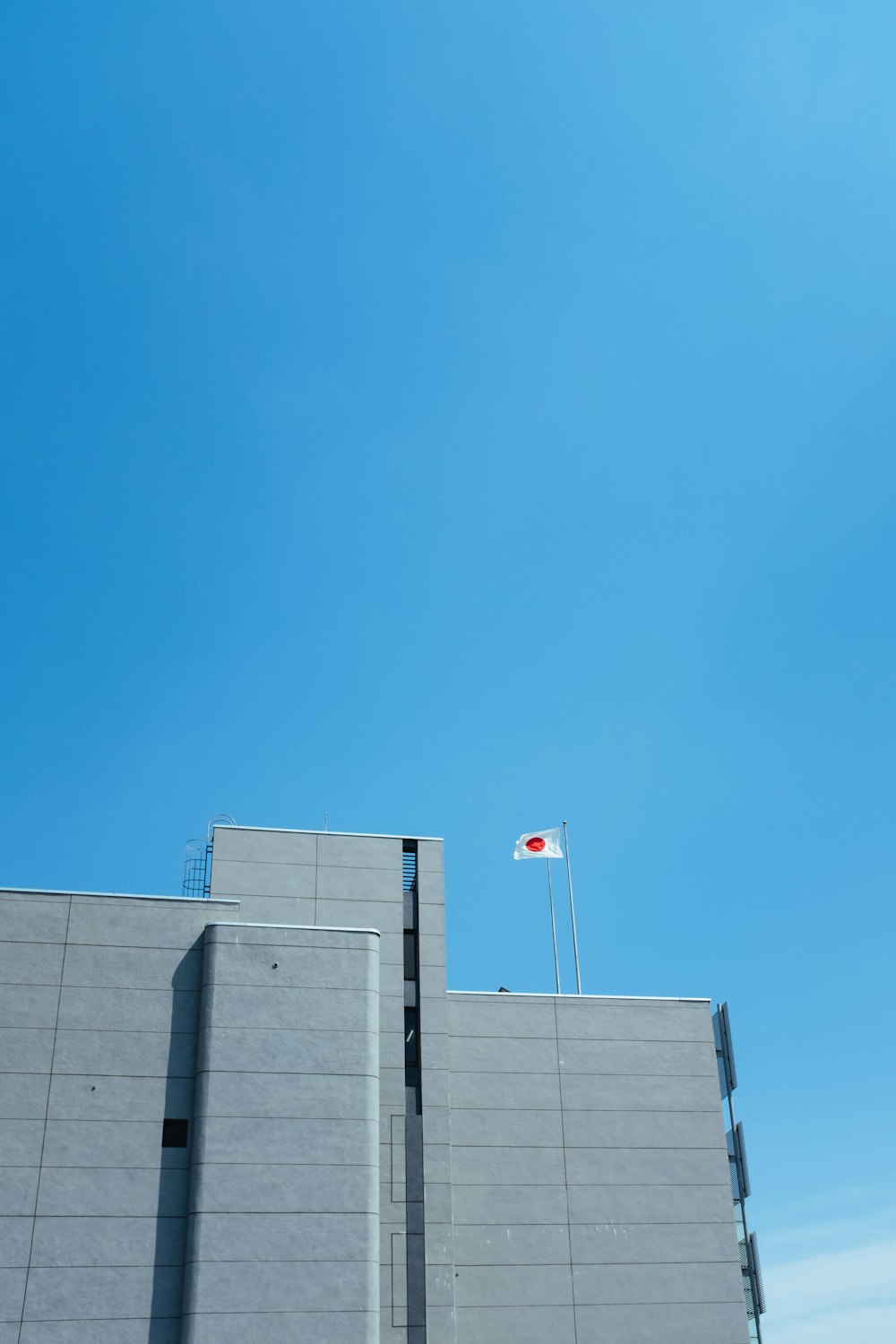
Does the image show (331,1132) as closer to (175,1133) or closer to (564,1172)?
(175,1133)

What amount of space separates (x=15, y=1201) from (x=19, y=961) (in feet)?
24.3

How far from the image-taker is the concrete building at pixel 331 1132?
1485 inches

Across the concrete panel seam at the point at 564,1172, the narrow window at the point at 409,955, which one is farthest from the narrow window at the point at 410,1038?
the concrete panel seam at the point at 564,1172

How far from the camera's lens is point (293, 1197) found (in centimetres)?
3894

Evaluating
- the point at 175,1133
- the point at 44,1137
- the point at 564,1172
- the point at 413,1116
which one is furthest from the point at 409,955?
the point at 44,1137

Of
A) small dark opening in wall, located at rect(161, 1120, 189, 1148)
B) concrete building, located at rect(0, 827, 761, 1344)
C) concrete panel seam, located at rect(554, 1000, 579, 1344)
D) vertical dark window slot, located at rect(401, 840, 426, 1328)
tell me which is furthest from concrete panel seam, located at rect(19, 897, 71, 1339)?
concrete panel seam, located at rect(554, 1000, 579, 1344)

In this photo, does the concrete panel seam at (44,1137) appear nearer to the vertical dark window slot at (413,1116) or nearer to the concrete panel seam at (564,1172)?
the vertical dark window slot at (413,1116)

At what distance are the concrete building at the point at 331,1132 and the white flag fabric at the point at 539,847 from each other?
5950 mm

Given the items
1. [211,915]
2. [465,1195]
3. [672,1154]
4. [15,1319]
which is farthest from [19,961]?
[672,1154]

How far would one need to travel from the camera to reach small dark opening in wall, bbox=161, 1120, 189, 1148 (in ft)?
130

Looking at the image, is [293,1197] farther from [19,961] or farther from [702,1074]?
[702,1074]

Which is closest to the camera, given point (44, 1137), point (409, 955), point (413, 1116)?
point (44, 1137)

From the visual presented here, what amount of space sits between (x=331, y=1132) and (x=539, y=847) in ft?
60.4

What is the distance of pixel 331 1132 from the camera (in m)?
40.1
